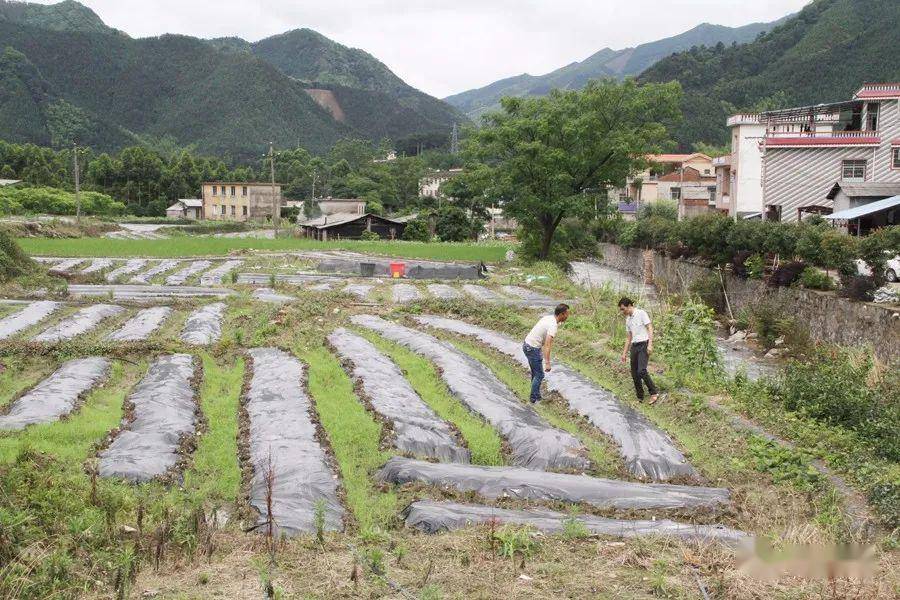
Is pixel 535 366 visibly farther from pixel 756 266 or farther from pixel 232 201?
pixel 232 201

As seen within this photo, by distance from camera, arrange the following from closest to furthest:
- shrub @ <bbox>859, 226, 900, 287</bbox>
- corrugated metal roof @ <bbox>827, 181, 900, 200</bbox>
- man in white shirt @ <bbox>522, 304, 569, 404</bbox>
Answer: man in white shirt @ <bbox>522, 304, 569, 404</bbox>
shrub @ <bbox>859, 226, 900, 287</bbox>
corrugated metal roof @ <bbox>827, 181, 900, 200</bbox>

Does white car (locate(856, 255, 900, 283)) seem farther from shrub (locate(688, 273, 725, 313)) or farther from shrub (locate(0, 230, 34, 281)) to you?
shrub (locate(0, 230, 34, 281))

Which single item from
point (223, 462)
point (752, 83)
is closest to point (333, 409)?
point (223, 462)

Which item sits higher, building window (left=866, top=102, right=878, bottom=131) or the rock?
building window (left=866, top=102, right=878, bottom=131)

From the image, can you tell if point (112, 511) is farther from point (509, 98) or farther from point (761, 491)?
point (509, 98)

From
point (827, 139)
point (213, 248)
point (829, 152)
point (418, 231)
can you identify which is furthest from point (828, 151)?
point (213, 248)

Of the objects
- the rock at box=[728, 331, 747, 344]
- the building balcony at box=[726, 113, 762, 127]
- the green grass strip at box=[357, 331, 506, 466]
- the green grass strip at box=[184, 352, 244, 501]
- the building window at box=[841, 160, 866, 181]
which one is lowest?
the rock at box=[728, 331, 747, 344]

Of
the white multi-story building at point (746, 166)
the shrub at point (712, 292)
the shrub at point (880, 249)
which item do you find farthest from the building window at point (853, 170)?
the shrub at point (880, 249)

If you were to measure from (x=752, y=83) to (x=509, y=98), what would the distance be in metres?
68.7

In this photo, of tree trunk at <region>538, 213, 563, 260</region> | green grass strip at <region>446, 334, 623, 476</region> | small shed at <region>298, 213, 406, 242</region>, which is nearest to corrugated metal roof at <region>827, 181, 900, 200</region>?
tree trunk at <region>538, 213, 563, 260</region>

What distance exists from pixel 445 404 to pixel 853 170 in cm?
3457

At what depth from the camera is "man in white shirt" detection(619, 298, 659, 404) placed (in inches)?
486

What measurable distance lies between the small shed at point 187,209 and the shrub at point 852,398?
7741 centimetres

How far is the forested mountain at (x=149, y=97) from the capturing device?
408 feet
